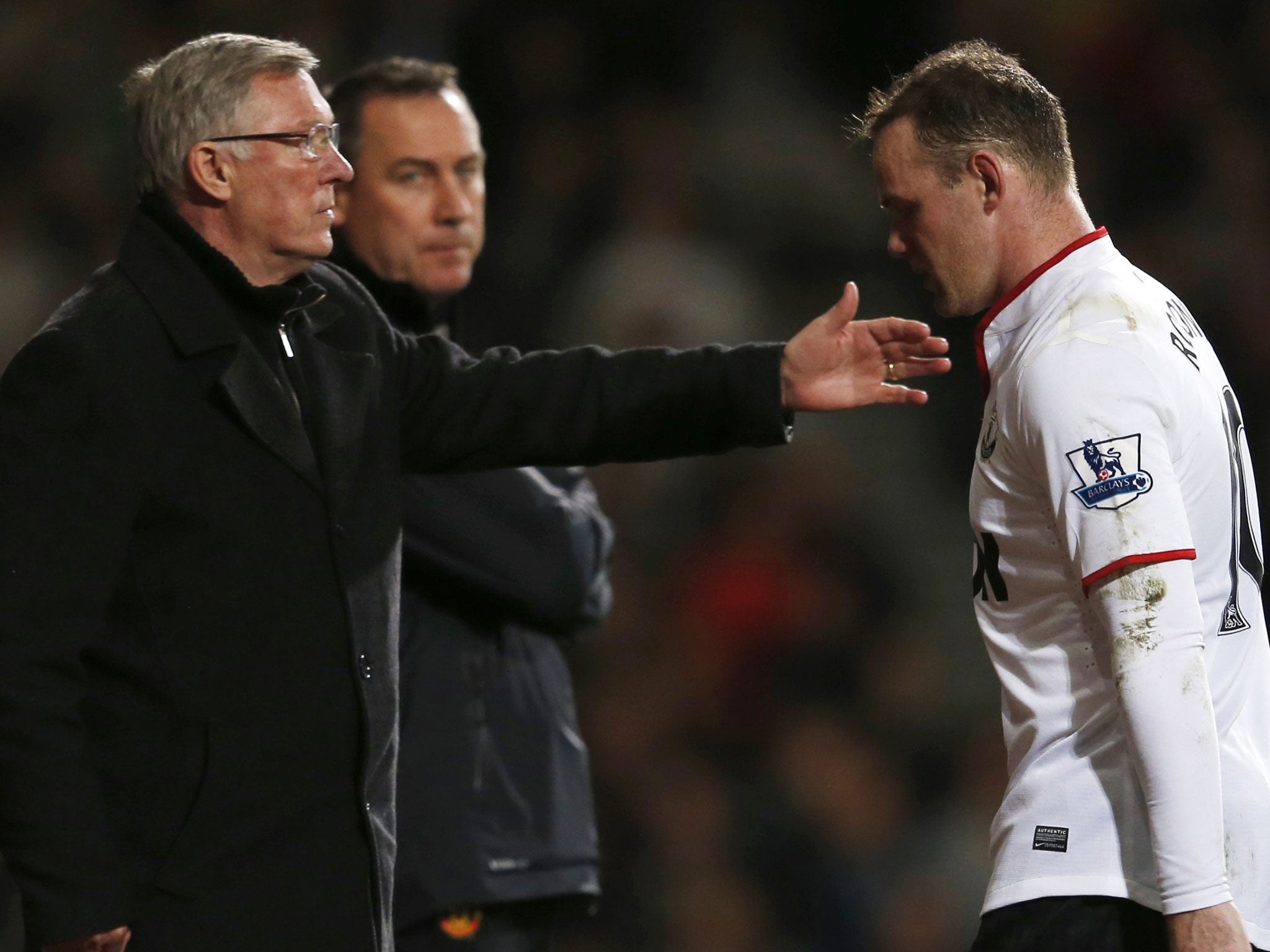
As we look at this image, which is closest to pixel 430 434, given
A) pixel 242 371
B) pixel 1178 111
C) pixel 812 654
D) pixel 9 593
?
pixel 242 371

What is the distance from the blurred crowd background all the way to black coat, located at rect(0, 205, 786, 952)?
281cm

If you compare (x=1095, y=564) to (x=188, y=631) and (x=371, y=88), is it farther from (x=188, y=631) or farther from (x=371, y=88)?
(x=371, y=88)

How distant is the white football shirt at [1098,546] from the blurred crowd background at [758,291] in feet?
9.65

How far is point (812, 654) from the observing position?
5.27 meters

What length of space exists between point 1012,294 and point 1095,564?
1.50ft

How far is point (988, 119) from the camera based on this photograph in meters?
2.25

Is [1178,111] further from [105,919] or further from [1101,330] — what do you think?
[105,919]

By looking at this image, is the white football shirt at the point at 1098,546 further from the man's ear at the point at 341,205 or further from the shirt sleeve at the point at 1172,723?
the man's ear at the point at 341,205

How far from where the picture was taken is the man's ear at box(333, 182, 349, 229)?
10.8 ft

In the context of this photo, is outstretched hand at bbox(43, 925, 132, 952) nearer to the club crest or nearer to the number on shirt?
the club crest

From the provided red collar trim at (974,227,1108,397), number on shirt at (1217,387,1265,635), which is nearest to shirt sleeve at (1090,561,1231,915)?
number on shirt at (1217,387,1265,635)

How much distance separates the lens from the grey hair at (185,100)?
7.91ft

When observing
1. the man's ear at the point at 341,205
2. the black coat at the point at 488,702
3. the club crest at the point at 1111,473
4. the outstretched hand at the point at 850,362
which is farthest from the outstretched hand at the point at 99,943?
the man's ear at the point at 341,205

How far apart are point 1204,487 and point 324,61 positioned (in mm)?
4339
